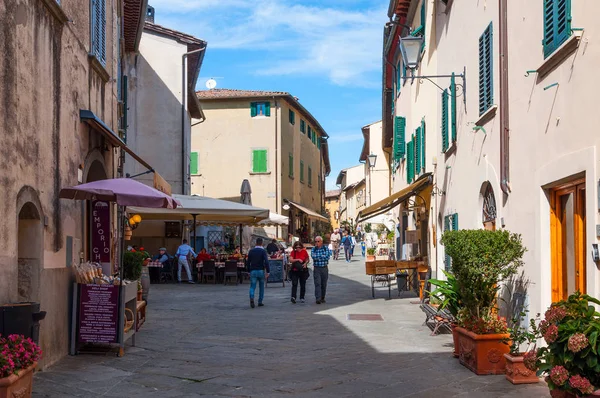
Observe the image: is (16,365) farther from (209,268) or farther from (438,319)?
(209,268)

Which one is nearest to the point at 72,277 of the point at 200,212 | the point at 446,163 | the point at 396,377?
the point at 396,377

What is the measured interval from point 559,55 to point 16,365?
5409 mm

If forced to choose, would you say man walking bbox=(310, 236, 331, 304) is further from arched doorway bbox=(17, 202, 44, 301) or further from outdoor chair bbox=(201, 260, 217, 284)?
arched doorway bbox=(17, 202, 44, 301)

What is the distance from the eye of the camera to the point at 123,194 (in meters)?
9.44

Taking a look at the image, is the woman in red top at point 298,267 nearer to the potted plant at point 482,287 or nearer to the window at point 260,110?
the potted plant at point 482,287

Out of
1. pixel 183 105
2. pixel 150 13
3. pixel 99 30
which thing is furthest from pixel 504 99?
pixel 150 13

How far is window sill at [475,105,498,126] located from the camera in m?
9.93

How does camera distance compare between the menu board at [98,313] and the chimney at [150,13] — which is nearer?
the menu board at [98,313]

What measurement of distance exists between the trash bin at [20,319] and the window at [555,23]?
17.8ft

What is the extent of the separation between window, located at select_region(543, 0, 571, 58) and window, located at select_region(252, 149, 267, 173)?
32.6 meters

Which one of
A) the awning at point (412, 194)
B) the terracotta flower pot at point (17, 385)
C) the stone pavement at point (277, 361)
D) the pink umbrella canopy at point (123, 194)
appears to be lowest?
the stone pavement at point (277, 361)

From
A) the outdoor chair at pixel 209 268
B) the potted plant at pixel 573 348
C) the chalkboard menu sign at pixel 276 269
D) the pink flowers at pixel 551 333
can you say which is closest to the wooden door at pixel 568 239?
the potted plant at pixel 573 348

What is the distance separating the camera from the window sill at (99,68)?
420 inches

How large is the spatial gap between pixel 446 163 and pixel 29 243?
8544 millimetres
